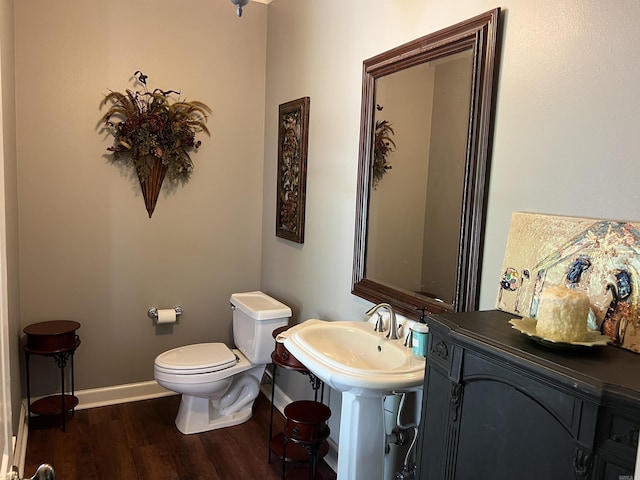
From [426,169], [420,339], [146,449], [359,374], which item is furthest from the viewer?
[146,449]

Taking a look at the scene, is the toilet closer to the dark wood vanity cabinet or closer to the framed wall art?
the framed wall art

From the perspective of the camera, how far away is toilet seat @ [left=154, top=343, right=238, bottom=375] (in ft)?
8.84

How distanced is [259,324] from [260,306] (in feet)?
0.50

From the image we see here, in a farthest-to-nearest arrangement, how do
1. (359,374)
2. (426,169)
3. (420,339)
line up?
(426,169)
(420,339)
(359,374)

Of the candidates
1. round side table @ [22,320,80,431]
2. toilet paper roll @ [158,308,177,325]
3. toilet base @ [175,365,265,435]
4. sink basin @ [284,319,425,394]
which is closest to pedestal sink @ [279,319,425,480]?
sink basin @ [284,319,425,394]

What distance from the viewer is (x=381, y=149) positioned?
217 centimetres

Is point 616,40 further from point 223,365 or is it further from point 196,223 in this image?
point 196,223

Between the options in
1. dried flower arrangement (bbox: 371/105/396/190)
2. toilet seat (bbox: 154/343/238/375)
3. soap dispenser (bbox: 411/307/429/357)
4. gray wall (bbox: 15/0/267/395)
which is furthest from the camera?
gray wall (bbox: 15/0/267/395)

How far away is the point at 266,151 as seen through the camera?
340 centimetres

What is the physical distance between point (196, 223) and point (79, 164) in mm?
796

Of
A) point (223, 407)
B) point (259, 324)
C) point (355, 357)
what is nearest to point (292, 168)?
point (259, 324)

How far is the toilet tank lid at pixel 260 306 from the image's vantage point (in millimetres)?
2820

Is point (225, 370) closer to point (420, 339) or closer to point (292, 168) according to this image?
point (292, 168)

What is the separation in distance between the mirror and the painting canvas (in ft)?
0.62
